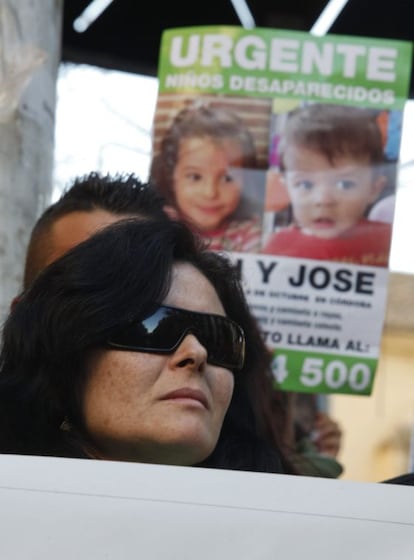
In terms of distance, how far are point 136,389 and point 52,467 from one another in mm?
430

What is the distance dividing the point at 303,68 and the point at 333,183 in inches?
13.5

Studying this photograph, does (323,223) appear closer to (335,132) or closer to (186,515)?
(335,132)

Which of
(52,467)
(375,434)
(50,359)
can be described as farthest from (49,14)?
(375,434)

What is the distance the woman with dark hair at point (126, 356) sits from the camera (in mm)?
1883

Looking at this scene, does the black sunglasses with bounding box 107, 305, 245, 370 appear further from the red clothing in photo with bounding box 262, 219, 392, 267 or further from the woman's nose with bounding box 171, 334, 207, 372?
the red clothing in photo with bounding box 262, 219, 392, 267

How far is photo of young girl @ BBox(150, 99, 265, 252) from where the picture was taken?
354 cm

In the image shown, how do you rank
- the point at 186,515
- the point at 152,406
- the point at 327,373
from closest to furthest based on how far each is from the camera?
the point at 186,515 < the point at 152,406 < the point at 327,373

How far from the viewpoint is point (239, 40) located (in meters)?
3.60

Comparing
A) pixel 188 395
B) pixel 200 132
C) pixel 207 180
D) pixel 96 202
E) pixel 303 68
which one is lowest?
pixel 188 395

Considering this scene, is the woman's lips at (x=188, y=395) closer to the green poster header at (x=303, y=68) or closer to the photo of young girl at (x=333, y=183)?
the photo of young girl at (x=333, y=183)

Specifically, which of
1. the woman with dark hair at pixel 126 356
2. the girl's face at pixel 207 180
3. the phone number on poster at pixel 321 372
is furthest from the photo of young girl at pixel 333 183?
the woman with dark hair at pixel 126 356

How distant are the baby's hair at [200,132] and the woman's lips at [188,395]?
1.71 meters

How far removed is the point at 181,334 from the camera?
1924 millimetres

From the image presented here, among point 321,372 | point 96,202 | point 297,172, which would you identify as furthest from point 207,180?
point 96,202
